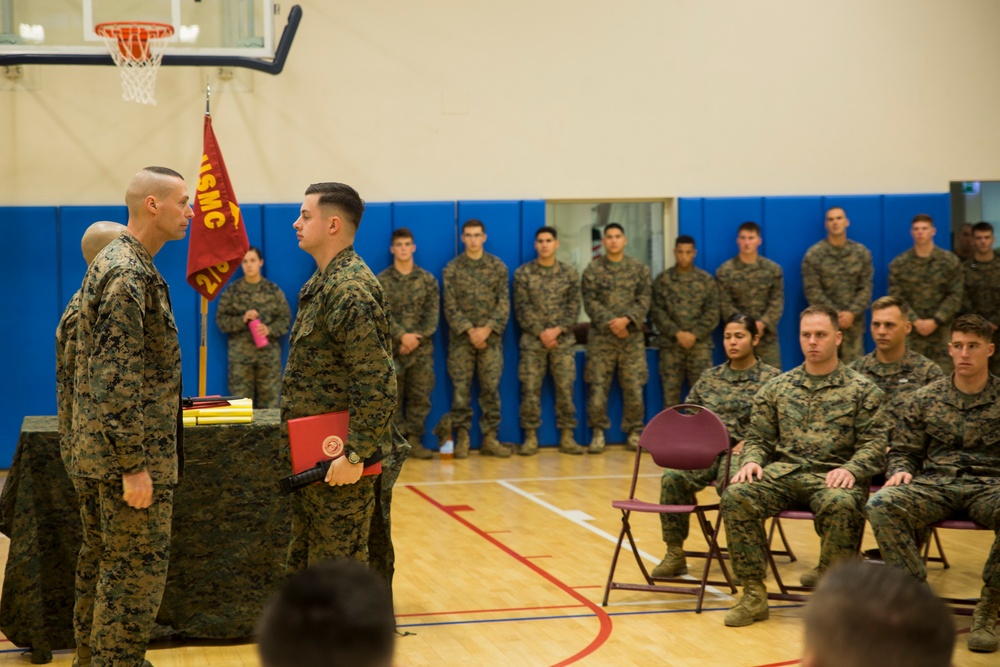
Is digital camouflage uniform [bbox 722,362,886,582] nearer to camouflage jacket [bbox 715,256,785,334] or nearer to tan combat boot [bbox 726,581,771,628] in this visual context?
tan combat boot [bbox 726,581,771,628]

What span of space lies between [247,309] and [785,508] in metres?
6.95

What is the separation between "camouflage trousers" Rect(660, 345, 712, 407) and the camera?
40.2 feet

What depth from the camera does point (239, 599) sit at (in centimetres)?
532

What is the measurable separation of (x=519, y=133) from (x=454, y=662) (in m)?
8.28

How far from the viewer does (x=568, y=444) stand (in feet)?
39.4

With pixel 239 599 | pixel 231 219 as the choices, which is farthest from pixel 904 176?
pixel 239 599

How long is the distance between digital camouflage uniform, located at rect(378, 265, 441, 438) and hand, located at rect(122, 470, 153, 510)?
24.8ft

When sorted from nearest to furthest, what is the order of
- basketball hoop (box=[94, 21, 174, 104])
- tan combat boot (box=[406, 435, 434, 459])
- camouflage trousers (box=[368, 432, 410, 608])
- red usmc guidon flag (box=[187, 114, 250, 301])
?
camouflage trousers (box=[368, 432, 410, 608]) → red usmc guidon flag (box=[187, 114, 250, 301]) → basketball hoop (box=[94, 21, 174, 104]) → tan combat boot (box=[406, 435, 434, 459])

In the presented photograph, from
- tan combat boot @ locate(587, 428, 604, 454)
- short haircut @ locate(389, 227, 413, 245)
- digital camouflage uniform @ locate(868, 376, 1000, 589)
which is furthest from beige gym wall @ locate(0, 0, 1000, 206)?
digital camouflage uniform @ locate(868, 376, 1000, 589)

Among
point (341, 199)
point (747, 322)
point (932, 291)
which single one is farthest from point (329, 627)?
point (932, 291)

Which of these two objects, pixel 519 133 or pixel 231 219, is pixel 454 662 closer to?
pixel 231 219

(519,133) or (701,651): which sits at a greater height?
(519,133)

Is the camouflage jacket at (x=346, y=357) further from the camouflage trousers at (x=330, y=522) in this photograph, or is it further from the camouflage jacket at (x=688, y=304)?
the camouflage jacket at (x=688, y=304)

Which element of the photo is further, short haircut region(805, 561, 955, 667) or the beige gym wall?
the beige gym wall
